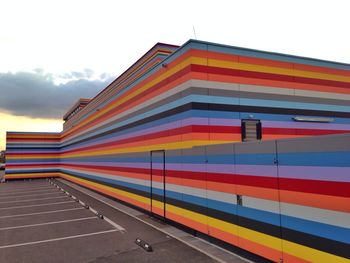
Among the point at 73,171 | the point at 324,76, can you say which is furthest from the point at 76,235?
the point at 73,171

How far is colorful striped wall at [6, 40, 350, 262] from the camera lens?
513 cm

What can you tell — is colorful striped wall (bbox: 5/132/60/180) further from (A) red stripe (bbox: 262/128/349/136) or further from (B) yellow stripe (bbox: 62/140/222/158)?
(A) red stripe (bbox: 262/128/349/136)

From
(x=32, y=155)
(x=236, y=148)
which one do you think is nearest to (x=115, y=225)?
(x=236, y=148)

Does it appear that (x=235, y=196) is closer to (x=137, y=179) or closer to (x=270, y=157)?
(x=270, y=157)

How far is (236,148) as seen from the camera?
724 centimetres

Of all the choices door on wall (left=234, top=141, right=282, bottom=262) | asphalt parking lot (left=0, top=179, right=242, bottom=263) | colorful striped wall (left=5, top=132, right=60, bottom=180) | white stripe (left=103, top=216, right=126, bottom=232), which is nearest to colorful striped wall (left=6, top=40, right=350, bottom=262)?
door on wall (left=234, top=141, right=282, bottom=262)

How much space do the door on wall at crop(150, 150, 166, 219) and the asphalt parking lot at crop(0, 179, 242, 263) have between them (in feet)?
3.07

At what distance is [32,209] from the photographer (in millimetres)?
14383

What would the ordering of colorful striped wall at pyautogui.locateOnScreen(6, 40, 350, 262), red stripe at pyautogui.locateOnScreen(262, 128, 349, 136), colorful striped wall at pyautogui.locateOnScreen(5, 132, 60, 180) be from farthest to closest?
colorful striped wall at pyautogui.locateOnScreen(5, 132, 60, 180)
red stripe at pyautogui.locateOnScreen(262, 128, 349, 136)
colorful striped wall at pyautogui.locateOnScreen(6, 40, 350, 262)

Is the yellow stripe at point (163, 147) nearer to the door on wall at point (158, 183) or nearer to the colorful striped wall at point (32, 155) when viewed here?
the door on wall at point (158, 183)

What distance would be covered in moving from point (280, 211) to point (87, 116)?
21285 millimetres

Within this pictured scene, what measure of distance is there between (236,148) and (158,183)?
16.4 feet

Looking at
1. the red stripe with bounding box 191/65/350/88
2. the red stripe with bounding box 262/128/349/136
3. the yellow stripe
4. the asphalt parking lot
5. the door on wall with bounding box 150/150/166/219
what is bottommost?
the asphalt parking lot

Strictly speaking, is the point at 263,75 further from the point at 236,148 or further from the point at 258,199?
the point at 258,199
